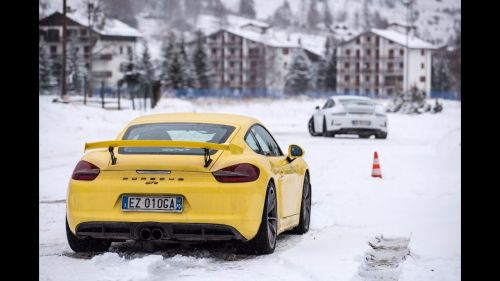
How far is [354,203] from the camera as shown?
1338cm

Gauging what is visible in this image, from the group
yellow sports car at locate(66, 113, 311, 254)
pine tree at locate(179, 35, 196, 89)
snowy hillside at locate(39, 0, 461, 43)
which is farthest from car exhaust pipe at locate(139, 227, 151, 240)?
snowy hillside at locate(39, 0, 461, 43)

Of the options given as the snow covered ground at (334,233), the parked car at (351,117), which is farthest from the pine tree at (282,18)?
the snow covered ground at (334,233)

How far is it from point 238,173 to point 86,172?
1.26 metres

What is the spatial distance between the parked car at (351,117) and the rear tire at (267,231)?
21.0 metres

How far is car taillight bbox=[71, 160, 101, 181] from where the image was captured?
27.3 feet

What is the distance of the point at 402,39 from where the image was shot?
15475cm

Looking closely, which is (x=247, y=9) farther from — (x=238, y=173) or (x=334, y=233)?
(x=238, y=173)

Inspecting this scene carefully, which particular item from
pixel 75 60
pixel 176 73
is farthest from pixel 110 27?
pixel 176 73

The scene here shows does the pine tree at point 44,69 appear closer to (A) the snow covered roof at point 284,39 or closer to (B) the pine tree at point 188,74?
(B) the pine tree at point 188,74

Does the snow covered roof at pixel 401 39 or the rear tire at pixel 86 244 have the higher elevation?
the snow covered roof at pixel 401 39

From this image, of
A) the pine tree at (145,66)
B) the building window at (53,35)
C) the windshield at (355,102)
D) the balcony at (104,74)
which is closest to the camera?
the windshield at (355,102)

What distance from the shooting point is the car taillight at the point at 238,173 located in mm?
8117

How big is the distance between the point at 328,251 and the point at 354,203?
452cm
